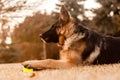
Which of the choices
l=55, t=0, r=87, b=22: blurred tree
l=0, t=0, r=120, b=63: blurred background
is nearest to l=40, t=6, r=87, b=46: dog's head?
l=0, t=0, r=120, b=63: blurred background

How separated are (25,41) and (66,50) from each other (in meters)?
15.6

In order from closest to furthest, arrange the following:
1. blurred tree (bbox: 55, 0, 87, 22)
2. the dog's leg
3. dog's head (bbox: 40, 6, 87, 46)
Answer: the dog's leg < dog's head (bbox: 40, 6, 87, 46) < blurred tree (bbox: 55, 0, 87, 22)

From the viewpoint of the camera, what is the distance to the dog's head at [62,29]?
8.28 metres

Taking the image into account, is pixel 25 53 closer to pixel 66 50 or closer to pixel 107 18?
pixel 107 18

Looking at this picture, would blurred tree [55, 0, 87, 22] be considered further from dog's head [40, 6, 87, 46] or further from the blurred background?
dog's head [40, 6, 87, 46]

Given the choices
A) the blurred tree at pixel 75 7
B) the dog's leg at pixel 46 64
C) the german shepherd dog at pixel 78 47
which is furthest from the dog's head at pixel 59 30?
the blurred tree at pixel 75 7

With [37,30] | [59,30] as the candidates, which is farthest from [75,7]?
[59,30]

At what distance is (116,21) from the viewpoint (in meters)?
22.2

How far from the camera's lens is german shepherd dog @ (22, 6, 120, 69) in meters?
7.60

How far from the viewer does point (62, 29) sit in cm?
846

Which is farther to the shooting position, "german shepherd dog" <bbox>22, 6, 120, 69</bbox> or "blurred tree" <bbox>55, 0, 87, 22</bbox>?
"blurred tree" <bbox>55, 0, 87, 22</bbox>

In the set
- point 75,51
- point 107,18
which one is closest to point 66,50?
point 75,51

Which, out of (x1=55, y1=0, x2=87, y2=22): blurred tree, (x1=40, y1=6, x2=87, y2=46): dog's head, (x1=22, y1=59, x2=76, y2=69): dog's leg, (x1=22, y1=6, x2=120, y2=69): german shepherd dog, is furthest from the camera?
(x1=55, y1=0, x2=87, y2=22): blurred tree

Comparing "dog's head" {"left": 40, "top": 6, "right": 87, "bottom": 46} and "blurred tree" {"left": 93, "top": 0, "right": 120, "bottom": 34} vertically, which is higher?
"dog's head" {"left": 40, "top": 6, "right": 87, "bottom": 46}
